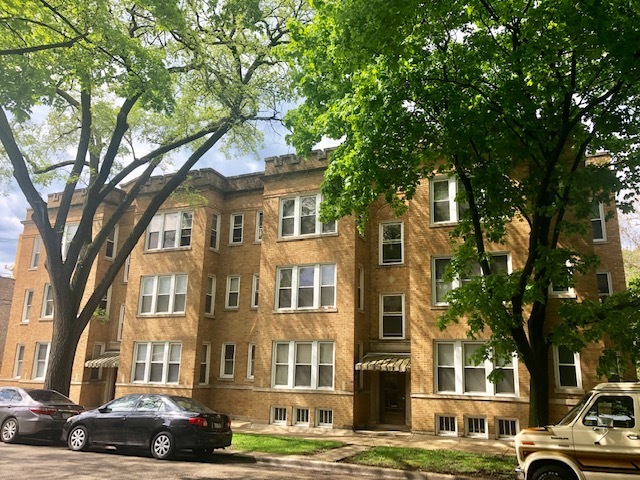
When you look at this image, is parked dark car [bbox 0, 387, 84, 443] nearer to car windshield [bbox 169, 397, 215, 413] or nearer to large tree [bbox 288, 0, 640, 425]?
car windshield [bbox 169, 397, 215, 413]

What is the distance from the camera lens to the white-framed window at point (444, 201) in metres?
19.3

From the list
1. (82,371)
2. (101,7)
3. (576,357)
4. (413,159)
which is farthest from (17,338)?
(576,357)

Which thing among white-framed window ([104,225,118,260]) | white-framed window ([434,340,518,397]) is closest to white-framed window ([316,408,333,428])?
white-framed window ([434,340,518,397])

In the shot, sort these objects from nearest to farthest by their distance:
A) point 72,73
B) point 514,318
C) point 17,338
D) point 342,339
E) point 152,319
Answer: point 514,318
point 72,73
point 342,339
point 152,319
point 17,338

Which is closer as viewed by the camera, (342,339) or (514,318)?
(514,318)

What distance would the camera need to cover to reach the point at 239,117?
18.5 meters

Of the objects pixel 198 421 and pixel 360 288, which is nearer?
pixel 198 421

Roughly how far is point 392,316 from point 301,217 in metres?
5.71

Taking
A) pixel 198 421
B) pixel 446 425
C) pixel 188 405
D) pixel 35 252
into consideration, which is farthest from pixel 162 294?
pixel 446 425

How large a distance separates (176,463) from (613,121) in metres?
12.4

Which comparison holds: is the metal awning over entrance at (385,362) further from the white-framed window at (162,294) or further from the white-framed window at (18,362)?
the white-framed window at (18,362)

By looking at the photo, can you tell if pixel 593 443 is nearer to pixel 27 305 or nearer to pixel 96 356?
pixel 96 356

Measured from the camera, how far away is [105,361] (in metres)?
24.4

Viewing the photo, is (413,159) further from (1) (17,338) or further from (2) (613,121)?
(1) (17,338)
